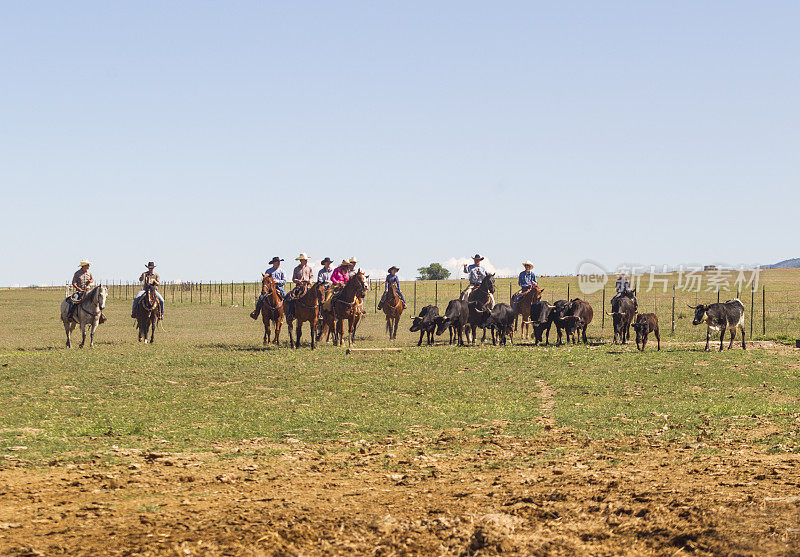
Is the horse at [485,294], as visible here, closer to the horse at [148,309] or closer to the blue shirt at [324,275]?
the blue shirt at [324,275]

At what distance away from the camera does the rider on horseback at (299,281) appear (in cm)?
2680

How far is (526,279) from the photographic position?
109ft

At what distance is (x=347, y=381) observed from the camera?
18719 millimetres

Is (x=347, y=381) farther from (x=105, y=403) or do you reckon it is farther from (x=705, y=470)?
(x=705, y=470)

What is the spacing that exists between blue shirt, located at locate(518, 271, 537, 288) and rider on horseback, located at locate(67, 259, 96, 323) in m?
16.6

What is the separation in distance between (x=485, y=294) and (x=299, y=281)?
7.12 m

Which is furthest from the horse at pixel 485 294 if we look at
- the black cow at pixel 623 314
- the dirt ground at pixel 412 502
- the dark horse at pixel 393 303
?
the dirt ground at pixel 412 502

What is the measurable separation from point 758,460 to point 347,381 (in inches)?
401

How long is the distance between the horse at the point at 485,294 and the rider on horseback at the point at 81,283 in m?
13.6

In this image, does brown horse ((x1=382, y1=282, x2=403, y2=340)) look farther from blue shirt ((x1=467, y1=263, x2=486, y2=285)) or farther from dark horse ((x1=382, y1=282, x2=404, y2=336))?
blue shirt ((x1=467, y1=263, x2=486, y2=285))

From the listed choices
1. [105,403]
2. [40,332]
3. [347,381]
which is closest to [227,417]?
[105,403]

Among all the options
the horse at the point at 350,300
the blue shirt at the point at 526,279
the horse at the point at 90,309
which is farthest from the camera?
the blue shirt at the point at 526,279

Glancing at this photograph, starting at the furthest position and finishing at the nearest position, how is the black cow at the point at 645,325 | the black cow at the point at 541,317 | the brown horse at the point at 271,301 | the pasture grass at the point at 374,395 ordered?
1. the black cow at the point at 541,317
2. the brown horse at the point at 271,301
3. the black cow at the point at 645,325
4. the pasture grass at the point at 374,395

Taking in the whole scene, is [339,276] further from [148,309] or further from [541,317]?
[541,317]
